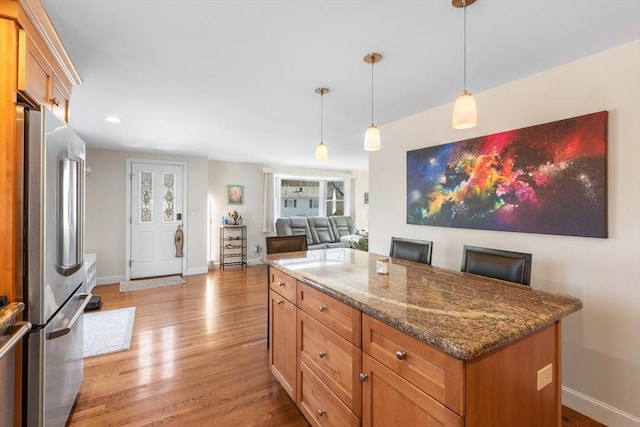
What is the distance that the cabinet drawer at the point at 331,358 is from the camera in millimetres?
1411

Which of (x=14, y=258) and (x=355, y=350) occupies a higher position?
(x=14, y=258)

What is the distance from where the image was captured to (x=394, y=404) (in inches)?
46.7

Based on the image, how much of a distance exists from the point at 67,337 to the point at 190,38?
1.91 metres

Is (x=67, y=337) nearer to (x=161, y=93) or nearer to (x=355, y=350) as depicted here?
(x=355, y=350)

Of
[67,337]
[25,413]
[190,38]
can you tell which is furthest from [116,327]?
[190,38]

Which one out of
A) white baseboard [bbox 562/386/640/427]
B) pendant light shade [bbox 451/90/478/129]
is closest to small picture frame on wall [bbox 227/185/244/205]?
pendant light shade [bbox 451/90/478/129]

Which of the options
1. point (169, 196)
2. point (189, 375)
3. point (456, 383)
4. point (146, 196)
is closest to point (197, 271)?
point (169, 196)

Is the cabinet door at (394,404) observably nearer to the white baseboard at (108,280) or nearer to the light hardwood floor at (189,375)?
the light hardwood floor at (189,375)

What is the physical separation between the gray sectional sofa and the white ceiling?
3.60 meters

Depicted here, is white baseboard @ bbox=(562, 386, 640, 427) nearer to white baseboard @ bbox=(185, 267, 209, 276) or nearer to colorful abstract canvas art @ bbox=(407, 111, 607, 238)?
colorful abstract canvas art @ bbox=(407, 111, 607, 238)

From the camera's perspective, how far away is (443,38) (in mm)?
1819

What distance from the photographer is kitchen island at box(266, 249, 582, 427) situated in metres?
0.99

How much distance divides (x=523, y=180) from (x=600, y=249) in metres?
0.66

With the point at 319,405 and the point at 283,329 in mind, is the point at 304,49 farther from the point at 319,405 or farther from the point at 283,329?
the point at 319,405
